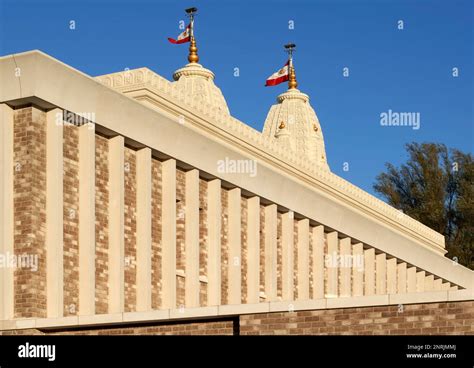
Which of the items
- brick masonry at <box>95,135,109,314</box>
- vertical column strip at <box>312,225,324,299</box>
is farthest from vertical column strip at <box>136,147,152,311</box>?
vertical column strip at <box>312,225,324,299</box>

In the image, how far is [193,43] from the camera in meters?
46.6

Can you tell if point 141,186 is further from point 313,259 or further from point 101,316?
point 313,259

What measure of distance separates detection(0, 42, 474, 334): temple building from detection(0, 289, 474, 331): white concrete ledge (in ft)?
0.07

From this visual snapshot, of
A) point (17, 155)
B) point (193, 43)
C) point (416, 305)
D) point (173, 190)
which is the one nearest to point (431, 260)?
point (193, 43)

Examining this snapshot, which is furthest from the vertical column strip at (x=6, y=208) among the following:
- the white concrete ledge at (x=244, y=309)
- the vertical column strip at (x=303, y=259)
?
the vertical column strip at (x=303, y=259)

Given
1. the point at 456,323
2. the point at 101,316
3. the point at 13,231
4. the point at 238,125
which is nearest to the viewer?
the point at 456,323

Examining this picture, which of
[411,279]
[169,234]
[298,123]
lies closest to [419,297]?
[169,234]

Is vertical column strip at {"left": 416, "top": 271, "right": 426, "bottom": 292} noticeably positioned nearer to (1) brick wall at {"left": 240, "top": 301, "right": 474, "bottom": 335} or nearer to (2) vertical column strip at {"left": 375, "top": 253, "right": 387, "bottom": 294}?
(2) vertical column strip at {"left": 375, "top": 253, "right": 387, "bottom": 294}

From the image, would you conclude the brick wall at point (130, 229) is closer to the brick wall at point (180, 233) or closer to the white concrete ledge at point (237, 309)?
the brick wall at point (180, 233)

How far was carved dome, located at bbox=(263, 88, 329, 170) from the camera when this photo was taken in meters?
56.2

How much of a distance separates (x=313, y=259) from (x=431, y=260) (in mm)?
11172

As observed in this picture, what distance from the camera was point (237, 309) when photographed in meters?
Result: 17.0

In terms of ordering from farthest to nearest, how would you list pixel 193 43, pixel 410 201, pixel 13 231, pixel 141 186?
1. pixel 410 201
2. pixel 193 43
3. pixel 141 186
4. pixel 13 231

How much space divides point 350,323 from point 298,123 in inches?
1609
